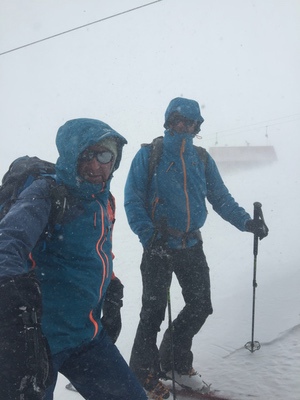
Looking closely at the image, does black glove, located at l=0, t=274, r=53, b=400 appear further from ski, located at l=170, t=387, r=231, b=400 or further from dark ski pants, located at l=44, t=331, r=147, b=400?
ski, located at l=170, t=387, r=231, b=400

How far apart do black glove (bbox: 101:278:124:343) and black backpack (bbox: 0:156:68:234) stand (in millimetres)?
678

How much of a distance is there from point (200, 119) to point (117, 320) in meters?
1.66

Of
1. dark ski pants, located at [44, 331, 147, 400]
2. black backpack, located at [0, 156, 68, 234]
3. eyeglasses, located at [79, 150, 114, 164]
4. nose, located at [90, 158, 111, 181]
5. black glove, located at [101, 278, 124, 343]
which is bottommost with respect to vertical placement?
dark ski pants, located at [44, 331, 147, 400]

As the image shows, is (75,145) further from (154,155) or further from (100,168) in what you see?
(154,155)

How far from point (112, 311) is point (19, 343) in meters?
0.88

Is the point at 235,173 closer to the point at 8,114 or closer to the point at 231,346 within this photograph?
the point at 231,346

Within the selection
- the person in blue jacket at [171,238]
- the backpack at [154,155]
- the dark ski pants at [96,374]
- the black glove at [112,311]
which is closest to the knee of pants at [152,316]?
the person in blue jacket at [171,238]

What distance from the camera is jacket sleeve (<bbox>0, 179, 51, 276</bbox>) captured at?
134 centimetres

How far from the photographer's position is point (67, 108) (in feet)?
449

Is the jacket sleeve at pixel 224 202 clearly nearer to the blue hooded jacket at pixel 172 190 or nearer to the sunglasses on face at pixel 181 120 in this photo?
the blue hooded jacket at pixel 172 190

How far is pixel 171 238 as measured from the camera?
9.57 ft

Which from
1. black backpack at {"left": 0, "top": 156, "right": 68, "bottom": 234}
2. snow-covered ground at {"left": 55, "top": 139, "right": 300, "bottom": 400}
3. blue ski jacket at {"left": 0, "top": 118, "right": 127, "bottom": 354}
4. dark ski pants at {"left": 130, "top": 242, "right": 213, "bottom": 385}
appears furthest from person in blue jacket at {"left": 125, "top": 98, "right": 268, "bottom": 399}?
black backpack at {"left": 0, "top": 156, "right": 68, "bottom": 234}

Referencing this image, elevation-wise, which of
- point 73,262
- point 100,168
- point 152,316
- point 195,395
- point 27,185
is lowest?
point 195,395

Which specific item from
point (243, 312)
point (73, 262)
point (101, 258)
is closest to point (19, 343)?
point (73, 262)
